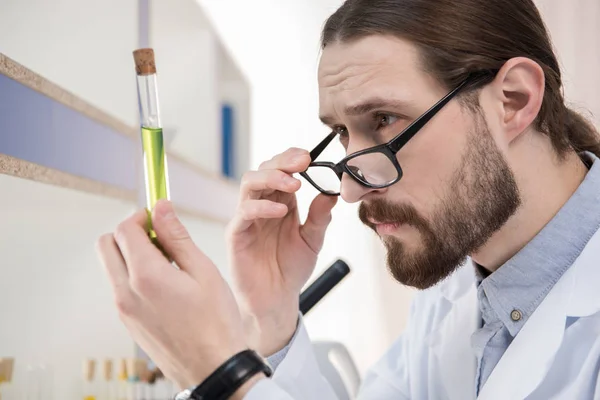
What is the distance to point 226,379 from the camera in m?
0.85

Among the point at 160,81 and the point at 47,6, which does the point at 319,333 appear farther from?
the point at 47,6

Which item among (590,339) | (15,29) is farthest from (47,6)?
(590,339)

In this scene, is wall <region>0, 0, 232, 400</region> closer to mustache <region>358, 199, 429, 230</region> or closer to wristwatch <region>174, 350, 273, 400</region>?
wristwatch <region>174, 350, 273, 400</region>

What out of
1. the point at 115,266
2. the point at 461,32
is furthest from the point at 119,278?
the point at 461,32

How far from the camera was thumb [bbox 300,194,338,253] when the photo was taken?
4.33 ft

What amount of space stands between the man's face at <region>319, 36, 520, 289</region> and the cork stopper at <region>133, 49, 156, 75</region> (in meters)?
0.38

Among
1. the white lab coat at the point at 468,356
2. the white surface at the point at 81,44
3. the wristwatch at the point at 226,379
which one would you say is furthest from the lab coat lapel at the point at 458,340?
the white surface at the point at 81,44

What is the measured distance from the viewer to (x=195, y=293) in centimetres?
83

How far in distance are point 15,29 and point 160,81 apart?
3.06ft

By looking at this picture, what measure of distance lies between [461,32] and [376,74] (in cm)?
17

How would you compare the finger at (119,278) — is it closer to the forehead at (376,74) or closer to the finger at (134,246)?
the finger at (134,246)

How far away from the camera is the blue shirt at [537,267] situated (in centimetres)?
119

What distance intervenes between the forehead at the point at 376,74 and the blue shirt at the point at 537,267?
326 mm

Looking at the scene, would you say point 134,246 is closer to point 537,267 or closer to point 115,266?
point 115,266
